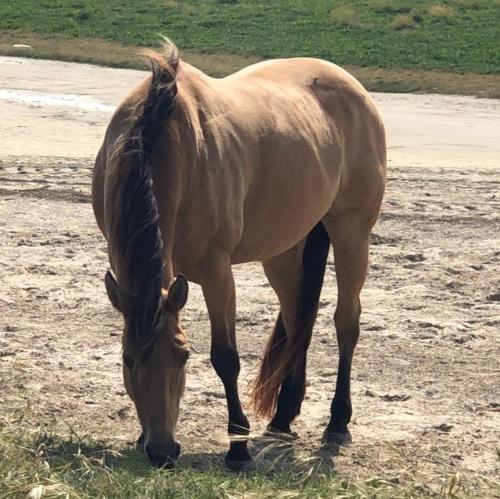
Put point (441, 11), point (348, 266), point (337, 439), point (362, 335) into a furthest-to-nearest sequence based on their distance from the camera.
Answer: point (441, 11) < point (362, 335) < point (348, 266) < point (337, 439)

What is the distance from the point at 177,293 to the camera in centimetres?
424

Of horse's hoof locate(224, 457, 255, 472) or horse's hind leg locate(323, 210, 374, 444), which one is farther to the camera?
horse's hind leg locate(323, 210, 374, 444)

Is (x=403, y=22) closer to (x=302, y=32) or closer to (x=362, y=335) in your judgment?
(x=302, y=32)

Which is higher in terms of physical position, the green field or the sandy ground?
the sandy ground

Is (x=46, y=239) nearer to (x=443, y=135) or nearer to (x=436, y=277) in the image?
(x=436, y=277)

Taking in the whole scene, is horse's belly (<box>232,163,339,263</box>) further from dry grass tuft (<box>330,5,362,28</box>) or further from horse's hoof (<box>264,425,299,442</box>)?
dry grass tuft (<box>330,5,362,28</box>)

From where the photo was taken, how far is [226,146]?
5012mm

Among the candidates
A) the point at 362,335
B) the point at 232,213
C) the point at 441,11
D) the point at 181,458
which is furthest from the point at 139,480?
the point at 441,11

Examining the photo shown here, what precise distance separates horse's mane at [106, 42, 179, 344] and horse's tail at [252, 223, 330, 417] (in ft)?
5.15

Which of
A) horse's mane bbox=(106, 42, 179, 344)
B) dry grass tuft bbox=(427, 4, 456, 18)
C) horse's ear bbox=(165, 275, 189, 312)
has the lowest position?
dry grass tuft bbox=(427, 4, 456, 18)

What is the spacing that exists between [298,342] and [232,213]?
3.66 ft

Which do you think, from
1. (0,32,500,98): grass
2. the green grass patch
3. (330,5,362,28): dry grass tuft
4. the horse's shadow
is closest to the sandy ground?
the horse's shadow

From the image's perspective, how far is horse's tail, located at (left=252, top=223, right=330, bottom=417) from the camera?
5.70 meters

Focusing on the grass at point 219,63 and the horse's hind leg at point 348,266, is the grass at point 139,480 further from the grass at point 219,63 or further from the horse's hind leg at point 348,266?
the grass at point 219,63
